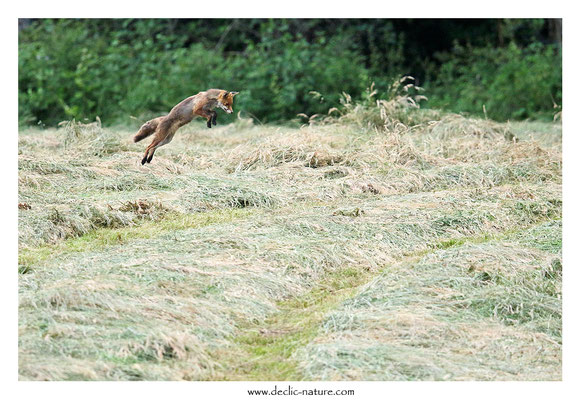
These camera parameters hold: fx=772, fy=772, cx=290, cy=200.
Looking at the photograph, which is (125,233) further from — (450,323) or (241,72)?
(241,72)

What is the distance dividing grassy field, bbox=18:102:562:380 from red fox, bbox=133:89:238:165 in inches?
29.3

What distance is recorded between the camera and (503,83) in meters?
13.9

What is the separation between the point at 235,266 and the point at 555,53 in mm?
12160

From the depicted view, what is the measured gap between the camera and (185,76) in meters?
13.1

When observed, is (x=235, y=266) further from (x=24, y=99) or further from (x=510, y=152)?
(x=24, y=99)

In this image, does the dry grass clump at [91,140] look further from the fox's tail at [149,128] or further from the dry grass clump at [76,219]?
the fox's tail at [149,128]

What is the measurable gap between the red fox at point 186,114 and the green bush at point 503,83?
883 cm

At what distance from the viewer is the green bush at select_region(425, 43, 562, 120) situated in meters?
13.5

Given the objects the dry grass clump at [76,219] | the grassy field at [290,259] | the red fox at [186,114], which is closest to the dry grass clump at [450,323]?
the grassy field at [290,259]

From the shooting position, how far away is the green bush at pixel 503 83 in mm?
13453

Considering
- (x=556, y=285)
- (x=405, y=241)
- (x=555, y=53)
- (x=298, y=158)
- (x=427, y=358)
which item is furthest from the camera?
(x=555, y=53)

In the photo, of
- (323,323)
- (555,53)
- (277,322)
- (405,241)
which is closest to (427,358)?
(323,323)

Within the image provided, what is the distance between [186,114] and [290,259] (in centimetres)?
118

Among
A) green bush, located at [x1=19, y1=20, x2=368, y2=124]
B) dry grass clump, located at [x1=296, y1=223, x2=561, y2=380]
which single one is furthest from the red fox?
green bush, located at [x1=19, y1=20, x2=368, y2=124]
